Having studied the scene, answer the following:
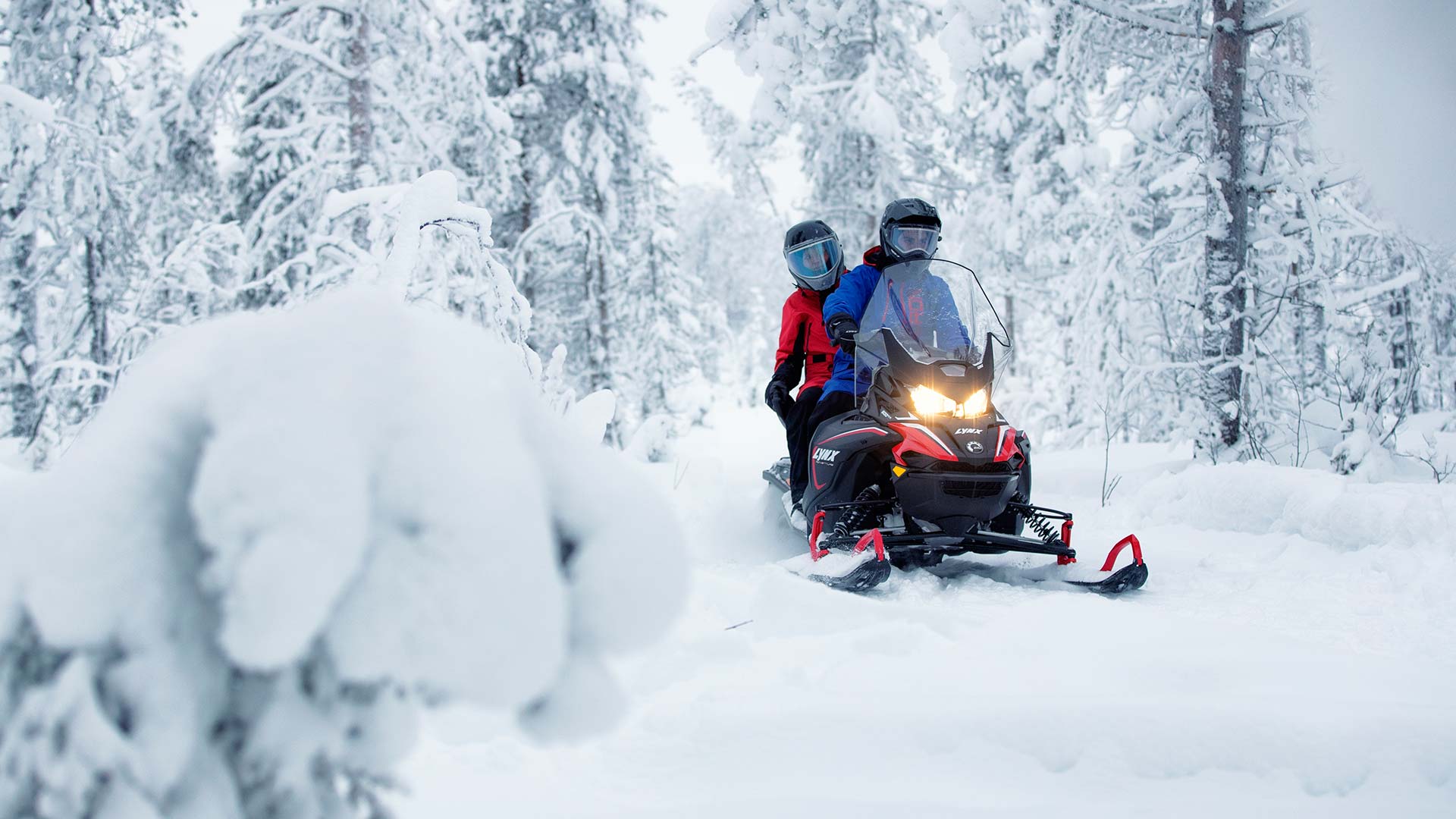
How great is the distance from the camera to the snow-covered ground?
2129mm

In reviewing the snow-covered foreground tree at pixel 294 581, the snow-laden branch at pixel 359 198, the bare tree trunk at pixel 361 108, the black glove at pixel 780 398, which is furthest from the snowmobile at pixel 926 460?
the bare tree trunk at pixel 361 108

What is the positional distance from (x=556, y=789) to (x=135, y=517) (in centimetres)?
136

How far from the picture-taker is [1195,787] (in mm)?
2199

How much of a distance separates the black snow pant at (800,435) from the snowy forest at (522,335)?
78 centimetres

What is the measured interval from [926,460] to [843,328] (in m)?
0.97

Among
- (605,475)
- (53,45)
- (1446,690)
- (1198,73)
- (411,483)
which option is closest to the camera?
(411,483)

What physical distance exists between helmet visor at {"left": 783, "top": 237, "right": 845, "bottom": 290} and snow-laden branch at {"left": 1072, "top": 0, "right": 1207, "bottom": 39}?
4244mm

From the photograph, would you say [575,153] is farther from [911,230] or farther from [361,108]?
[911,230]

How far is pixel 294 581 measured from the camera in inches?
36.7

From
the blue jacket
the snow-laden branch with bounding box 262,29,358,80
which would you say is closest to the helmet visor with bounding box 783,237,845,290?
the blue jacket

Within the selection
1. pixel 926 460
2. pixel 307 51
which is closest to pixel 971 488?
pixel 926 460

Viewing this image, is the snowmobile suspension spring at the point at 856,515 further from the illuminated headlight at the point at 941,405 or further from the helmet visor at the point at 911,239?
the helmet visor at the point at 911,239

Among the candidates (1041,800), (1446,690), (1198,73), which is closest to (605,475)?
(1041,800)

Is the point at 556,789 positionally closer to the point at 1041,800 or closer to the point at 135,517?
the point at 1041,800
